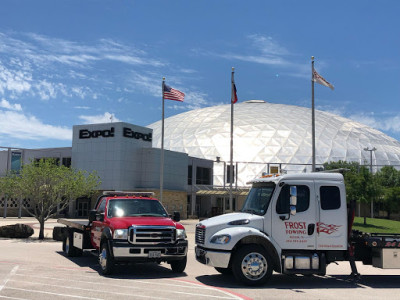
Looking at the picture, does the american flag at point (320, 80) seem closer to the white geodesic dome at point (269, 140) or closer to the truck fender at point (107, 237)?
the truck fender at point (107, 237)

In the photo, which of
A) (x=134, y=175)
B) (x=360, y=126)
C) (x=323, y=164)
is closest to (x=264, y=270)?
(x=134, y=175)

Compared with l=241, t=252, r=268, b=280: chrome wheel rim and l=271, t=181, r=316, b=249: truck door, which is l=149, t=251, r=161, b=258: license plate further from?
l=271, t=181, r=316, b=249: truck door

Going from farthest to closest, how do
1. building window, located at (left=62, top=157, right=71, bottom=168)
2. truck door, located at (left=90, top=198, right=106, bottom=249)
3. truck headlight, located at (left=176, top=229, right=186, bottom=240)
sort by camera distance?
1. building window, located at (left=62, top=157, right=71, bottom=168)
2. truck door, located at (left=90, top=198, right=106, bottom=249)
3. truck headlight, located at (left=176, top=229, right=186, bottom=240)

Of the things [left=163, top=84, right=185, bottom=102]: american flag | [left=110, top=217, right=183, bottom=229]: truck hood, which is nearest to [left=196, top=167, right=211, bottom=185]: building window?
[left=163, top=84, right=185, bottom=102]: american flag

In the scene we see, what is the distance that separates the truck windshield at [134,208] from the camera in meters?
13.0

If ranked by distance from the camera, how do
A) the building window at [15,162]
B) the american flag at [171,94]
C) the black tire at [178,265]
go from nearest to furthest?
1. the black tire at [178,265]
2. the american flag at [171,94]
3. the building window at [15,162]

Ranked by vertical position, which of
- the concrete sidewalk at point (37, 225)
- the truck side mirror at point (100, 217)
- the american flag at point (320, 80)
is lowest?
the concrete sidewalk at point (37, 225)

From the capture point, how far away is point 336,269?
47.9 ft

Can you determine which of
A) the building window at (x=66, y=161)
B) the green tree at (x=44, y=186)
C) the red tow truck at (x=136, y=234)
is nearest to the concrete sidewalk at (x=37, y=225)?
the green tree at (x=44, y=186)

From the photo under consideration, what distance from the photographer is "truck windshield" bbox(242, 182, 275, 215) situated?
446 inches

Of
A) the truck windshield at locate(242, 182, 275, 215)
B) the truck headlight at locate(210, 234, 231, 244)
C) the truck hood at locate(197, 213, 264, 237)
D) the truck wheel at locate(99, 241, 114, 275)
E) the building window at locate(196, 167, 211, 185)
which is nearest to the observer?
the truck headlight at locate(210, 234, 231, 244)

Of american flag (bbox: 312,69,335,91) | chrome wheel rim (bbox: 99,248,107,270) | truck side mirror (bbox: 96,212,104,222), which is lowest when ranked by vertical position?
chrome wheel rim (bbox: 99,248,107,270)

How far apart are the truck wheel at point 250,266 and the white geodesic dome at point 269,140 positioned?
52483mm

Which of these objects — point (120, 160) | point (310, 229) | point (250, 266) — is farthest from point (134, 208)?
point (120, 160)
